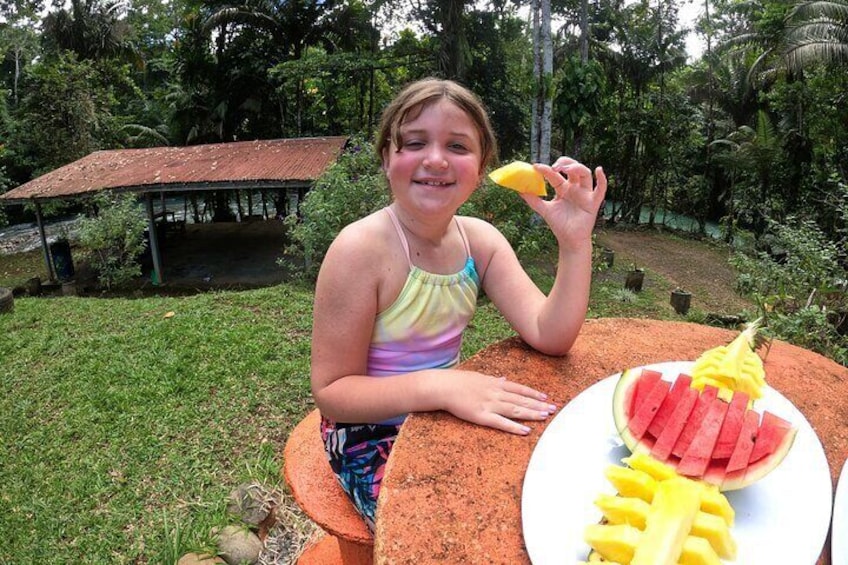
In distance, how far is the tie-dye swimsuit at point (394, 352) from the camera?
148 cm

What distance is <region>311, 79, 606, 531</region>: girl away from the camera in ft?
4.36

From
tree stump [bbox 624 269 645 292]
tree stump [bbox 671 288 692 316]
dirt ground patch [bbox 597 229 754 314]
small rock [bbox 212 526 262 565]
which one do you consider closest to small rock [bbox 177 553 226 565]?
small rock [bbox 212 526 262 565]

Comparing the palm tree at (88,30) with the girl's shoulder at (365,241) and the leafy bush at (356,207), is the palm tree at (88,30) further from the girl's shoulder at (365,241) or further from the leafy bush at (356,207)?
the girl's shoulder at (365,241)

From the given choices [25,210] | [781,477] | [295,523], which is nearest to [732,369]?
[781,477]

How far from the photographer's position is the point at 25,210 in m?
19.7

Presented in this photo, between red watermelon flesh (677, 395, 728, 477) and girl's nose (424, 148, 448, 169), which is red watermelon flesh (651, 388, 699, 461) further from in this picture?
girl's nose (424, 148, 448, 169)

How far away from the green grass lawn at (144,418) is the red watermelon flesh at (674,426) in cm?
240

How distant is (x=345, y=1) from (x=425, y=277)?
54.9 feet

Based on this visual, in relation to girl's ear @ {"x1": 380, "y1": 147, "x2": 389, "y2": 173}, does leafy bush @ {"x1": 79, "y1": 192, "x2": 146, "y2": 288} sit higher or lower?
lower

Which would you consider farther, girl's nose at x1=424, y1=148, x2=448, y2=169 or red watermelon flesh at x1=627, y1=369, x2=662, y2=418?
girl's nose at x1=424, y1=148, x2=448, y2=169

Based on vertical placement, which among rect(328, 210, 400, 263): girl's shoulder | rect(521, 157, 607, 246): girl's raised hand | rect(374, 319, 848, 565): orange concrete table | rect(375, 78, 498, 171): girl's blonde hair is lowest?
rect(374, 319, 848, 565): orange concrete table

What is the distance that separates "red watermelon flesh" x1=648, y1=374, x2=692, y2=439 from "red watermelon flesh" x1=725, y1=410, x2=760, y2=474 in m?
0.13

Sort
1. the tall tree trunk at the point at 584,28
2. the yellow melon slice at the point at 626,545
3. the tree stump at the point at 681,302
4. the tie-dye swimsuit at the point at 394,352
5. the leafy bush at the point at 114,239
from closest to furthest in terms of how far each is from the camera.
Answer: the yellow melon slice at the point at 626,545
the tie-dye swimsuit at the point at 394,352
the tree stump at the point at 681,302
the leafy bush at the point at 114,239
the tall tree trunk at the point at 584,28

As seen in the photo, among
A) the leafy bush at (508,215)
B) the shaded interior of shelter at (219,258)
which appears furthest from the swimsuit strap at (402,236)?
the shaded interior of shelter at (219,258)
